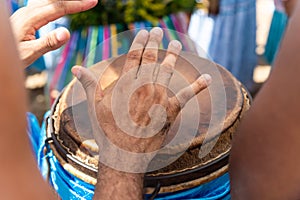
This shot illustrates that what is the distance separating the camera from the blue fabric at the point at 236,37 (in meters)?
2.19

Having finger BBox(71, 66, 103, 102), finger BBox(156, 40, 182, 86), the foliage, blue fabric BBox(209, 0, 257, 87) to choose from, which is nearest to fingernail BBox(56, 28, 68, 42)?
finger BBox(71, 66, 103, 102)

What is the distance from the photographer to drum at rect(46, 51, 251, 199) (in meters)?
1.10

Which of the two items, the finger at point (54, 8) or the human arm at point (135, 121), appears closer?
the human arm at point (135, 121)

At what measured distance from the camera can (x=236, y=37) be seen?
2.23 meters

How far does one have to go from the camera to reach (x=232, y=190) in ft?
2.85

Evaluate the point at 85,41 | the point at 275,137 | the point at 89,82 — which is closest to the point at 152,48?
the point at 89,82

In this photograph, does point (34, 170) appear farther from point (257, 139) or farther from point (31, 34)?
point (31, 34)

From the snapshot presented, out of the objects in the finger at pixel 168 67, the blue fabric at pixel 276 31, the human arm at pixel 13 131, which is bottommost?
the blue fabric at pixel 276 31

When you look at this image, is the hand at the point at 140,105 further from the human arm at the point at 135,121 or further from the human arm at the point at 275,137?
the human arm at the point at 275,137

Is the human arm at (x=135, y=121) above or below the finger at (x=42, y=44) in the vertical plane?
below

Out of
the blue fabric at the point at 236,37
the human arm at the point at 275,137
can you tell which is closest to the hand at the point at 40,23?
the human arm at the point at 275,137

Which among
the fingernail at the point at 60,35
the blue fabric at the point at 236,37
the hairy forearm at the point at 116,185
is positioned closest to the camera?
the hairy forearm at the point at 116,185

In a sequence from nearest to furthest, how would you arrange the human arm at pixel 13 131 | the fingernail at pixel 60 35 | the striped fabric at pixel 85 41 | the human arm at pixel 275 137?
the human arm at pixel 13 131 < the human arm at pixel 275 137 < the fingernail at pixel 60 35 < the striped fabric at pixel 85 41

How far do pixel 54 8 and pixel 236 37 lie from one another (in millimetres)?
1249
